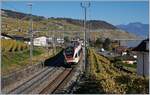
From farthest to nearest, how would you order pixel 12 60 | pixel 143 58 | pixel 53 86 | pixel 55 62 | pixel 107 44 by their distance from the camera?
pixel 107 44, pixel 55 62, pixel 12 60, pixel 53 86, pixel 143 58

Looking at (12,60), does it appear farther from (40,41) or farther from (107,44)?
(107,44)

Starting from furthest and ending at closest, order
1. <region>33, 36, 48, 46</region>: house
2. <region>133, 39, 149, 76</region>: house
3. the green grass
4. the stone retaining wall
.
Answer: <region>33, 36, 48, 46</region>: house → the green grass → the stone retaining wall → <region>133, 39, 149, 76</region>: house

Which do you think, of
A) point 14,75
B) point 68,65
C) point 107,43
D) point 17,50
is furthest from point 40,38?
point 14,75

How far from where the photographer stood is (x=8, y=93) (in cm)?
2602

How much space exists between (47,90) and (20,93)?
2.21 metres

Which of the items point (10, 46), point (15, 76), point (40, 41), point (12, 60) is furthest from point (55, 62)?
point (40, 41)

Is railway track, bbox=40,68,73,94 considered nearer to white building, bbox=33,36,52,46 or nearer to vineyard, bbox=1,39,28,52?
vineyard, bbox=1,39,28,52

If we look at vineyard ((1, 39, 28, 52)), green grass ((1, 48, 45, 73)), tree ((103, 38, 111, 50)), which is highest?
vineyard ((1, 39, 28, 52))

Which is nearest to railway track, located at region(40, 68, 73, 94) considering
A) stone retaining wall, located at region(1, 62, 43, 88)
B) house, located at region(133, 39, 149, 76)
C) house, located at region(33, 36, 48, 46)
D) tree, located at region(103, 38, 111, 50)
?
stone retaining wall, located at region(1, 62, 43, 88)

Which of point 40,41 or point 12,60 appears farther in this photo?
point 40,41

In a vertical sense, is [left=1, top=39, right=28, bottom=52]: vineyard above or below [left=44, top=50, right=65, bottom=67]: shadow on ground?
above

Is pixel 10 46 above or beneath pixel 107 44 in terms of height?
above

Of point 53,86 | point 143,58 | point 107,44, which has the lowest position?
point 107,44

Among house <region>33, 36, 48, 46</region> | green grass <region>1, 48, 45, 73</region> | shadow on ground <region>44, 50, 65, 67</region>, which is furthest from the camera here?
house <region>33, 36, 48, 46</region>
